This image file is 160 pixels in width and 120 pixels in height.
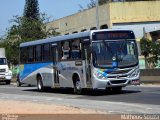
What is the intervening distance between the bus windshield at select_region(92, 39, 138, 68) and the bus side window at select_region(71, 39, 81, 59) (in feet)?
4.41

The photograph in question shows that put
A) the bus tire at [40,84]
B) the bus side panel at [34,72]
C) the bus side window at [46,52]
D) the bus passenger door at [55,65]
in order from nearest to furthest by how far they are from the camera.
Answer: the bus passenger door at [55,65]
the bus side window at [46,52]
the bus side panel at [34,72]
the bus tire at [40,84]

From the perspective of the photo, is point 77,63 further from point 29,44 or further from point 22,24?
point 22,24

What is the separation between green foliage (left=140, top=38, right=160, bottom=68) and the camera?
4533 centimetres

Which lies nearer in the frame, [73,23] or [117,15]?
[117,15]

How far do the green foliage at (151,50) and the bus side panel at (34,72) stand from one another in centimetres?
1450

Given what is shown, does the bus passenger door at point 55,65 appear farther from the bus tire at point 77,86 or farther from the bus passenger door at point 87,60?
the bus passenger door at point 87,60

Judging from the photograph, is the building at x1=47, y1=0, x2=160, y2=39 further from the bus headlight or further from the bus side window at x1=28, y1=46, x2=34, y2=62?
the bus headlight

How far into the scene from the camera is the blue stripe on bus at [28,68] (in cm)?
3141

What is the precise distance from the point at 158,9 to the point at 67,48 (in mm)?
Result: 38536

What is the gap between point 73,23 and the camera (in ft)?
239

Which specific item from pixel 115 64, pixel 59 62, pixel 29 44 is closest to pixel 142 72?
pixel 29 44

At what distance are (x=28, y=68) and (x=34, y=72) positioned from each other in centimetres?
105

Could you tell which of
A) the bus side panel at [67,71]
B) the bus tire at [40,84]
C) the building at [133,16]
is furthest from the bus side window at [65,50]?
the building at [133,16]

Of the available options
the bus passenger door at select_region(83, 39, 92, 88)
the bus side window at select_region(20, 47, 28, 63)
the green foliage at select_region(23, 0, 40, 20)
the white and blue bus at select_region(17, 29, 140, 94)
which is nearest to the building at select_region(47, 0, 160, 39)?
the green foliage at select_region(23, 0, 40, 20)
